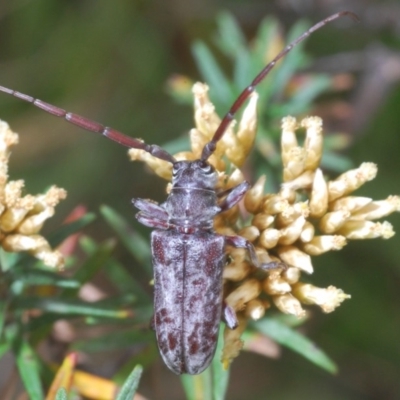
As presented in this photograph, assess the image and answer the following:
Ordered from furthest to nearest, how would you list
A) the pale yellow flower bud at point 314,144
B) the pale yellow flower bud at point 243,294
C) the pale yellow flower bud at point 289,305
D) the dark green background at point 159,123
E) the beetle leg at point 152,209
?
the dark green background at point 159,123, the beetle leg at point 152,209, the pale yellow flower bud at point 314,144, the pale yellow flower bud at point 243,294, the pale yellow flower bud at point 289,305

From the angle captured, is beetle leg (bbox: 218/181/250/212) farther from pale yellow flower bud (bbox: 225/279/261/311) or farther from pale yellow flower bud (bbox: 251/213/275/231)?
pale yellow flower bud (bbox: 225/279/261/311)

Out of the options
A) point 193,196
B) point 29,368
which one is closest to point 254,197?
point 193,196

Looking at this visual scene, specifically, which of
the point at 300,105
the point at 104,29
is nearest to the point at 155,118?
the point at 104,29

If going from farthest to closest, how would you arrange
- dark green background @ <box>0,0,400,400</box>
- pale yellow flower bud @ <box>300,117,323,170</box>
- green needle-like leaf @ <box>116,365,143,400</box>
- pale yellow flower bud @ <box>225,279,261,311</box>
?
1. dark green background @ <box>0,0,400,400</box>
2. pale yellow flower bud @ <box>300,117,323,170</box>
3. pale yellow flower bud @ <box>225,279,261,311</box>
4. green needle-like leaf @ <box>116,365,143,400</box>

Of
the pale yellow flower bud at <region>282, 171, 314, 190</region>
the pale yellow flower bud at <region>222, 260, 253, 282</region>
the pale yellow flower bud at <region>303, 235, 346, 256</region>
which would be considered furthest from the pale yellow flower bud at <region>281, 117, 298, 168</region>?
the pale yellow flower bud at <region>222, 260, 253, 282</region>

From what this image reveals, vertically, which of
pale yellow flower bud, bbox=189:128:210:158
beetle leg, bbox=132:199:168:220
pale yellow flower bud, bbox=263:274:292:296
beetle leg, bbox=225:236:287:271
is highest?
pale yellow flower bud, bbox=189:128:210:158

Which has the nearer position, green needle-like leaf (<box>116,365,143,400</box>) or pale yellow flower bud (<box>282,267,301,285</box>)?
green needle-like leaf (<box>116,365,143,400</box>)

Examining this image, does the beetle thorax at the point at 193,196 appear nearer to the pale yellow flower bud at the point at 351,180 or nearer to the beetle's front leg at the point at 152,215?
the beetle's front leg at the point at 152,215

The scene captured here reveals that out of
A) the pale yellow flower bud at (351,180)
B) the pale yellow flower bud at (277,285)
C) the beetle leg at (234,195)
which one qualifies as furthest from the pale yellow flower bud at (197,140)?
the pale yellow flower bud at (277,285)
